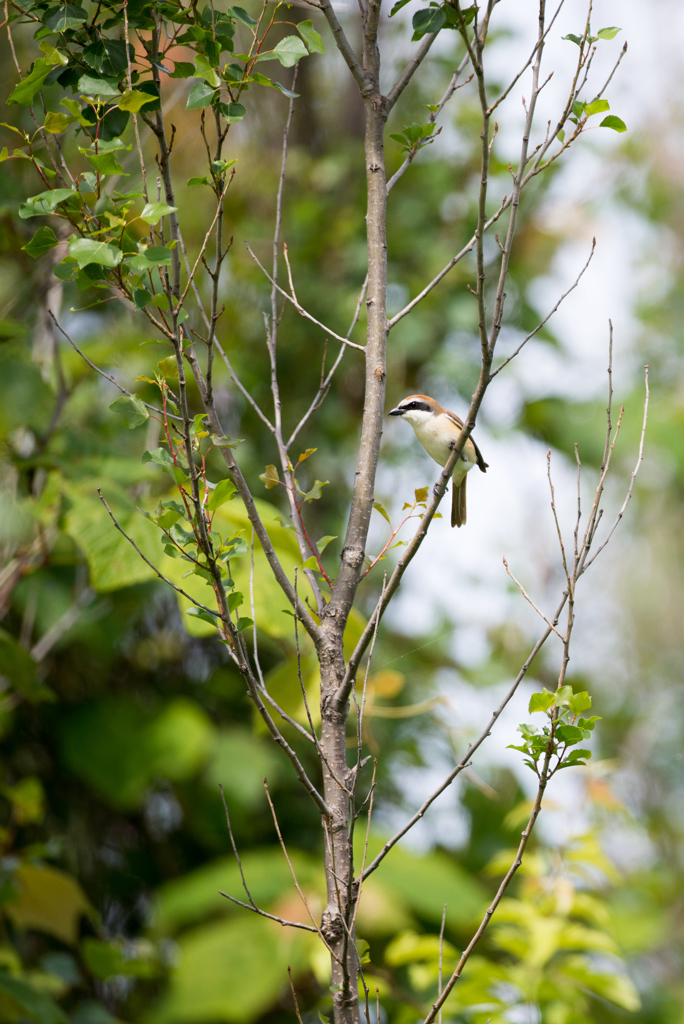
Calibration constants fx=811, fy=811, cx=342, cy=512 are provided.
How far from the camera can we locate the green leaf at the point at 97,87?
113cm

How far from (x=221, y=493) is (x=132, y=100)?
0.54 metres

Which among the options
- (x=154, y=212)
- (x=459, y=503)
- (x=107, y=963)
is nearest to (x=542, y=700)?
(x=154, y=212)

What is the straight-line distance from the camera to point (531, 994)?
220cm

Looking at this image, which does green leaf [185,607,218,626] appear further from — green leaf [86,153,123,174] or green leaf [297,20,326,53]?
green leaf [297,20,326,53]

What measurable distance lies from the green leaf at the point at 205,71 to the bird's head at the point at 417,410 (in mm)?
1298

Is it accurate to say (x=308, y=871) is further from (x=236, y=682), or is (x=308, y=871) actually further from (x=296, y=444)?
(x=296, y=444)

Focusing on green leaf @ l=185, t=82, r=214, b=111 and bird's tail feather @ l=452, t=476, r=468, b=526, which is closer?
green leaf @ l=185, t=82, r=214, b=111

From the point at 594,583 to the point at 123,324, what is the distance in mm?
4136

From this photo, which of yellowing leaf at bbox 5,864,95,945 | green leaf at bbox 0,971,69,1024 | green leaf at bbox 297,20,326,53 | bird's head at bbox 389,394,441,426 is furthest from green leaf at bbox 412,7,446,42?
yellowing leaf at bbox 5,864,95,945

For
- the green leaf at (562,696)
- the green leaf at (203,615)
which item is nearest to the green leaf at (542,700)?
the green leaf at (562,696)

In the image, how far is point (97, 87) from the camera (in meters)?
1.14

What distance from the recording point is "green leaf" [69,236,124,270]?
1069 millimetres

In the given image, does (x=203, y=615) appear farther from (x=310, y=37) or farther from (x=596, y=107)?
(x=596, y=107)

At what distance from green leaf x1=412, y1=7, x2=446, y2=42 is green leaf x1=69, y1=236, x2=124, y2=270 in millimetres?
567
